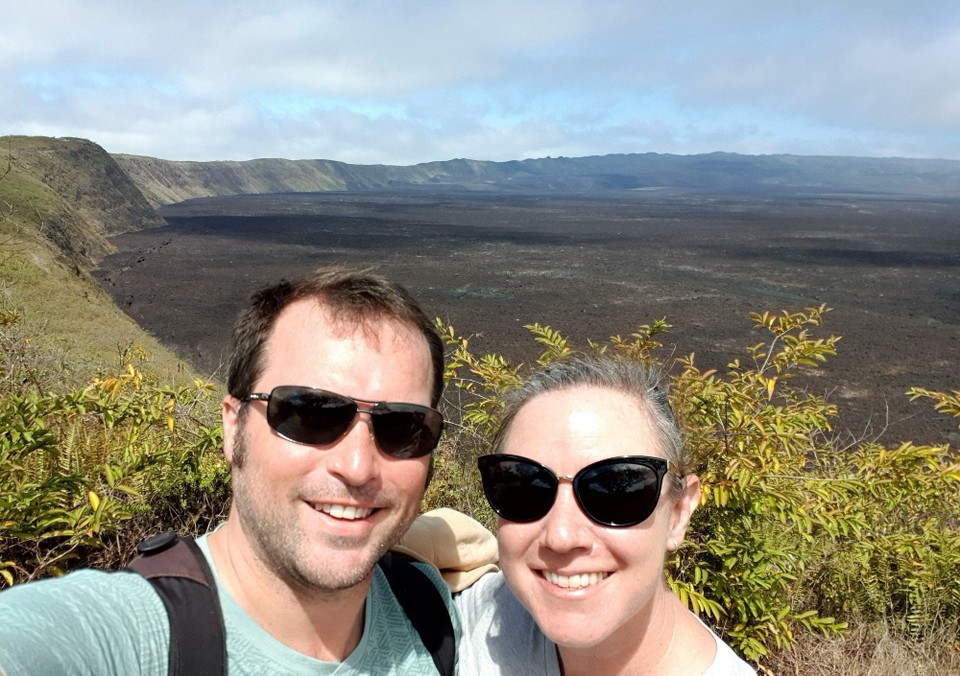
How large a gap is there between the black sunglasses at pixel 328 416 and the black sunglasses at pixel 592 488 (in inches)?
9.7

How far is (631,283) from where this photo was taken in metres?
33.6

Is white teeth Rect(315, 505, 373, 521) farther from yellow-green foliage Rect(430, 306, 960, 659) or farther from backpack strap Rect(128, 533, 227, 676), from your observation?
yellow-green foliage Rect(430, 306, 960, 659)

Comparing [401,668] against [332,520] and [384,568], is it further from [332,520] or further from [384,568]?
[332,520]

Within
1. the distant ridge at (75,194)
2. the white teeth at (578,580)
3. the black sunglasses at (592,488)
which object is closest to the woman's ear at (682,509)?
the black sunglasses at (592,488)

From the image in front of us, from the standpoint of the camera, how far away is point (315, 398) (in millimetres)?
1568

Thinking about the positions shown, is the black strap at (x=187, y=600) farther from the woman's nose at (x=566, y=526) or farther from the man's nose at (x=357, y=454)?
the woman's nose at (x=566, y=526)

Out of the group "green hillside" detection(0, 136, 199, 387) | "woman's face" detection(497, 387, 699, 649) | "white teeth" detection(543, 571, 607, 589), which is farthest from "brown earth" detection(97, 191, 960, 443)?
"white teeth" detection(543, 571, 607, 589)

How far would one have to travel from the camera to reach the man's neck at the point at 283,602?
151 cm

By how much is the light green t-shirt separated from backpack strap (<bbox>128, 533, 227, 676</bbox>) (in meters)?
0.02

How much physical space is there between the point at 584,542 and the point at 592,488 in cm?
12

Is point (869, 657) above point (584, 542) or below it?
below

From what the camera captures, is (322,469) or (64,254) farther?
(64,254)

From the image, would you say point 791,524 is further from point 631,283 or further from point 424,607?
point 631,283

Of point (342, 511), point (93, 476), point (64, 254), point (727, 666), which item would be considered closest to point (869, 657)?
point (727, 666)
